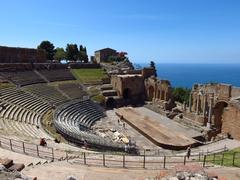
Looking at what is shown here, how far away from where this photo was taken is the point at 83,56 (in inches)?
3061

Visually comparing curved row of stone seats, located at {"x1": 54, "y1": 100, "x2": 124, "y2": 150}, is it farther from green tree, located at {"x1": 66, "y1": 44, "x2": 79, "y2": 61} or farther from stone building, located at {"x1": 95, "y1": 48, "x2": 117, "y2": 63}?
stone building, located at {"x1": 95, "y1": 48, "x2": 117, "y2": 63}

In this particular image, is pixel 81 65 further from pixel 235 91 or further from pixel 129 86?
pixel 235 91

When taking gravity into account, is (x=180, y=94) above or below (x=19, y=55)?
below

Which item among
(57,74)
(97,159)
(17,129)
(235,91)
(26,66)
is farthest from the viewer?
(57,74)

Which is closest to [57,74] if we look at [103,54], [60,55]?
[60,55]

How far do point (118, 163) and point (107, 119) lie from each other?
2430cm

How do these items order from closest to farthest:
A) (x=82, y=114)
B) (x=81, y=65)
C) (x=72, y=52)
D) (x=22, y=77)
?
1. (x=82, y=114)
2. (x=22, y=77)
3. (x=81, y=65)
4. (x=72, y=52)

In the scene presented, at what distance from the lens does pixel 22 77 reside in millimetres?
45938

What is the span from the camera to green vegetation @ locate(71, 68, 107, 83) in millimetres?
54688

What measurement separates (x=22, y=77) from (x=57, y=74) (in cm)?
918

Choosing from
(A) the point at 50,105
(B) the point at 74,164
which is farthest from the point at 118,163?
(A) the point at 50,105

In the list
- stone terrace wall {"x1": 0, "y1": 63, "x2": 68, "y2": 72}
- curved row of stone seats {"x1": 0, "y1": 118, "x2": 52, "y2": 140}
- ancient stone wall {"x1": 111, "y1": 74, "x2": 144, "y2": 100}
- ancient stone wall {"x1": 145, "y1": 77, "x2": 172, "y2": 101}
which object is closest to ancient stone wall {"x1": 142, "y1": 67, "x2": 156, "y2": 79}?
ancient stone wall {"x1": 111, "y1": 74, "x2": 144, "y2": 100}

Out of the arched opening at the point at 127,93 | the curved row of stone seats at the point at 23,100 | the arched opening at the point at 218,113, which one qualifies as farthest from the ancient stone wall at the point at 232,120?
the curved row of stone seats at the point at 23,100

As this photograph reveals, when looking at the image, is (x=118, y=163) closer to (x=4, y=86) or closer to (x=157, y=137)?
(x=157, y=137)
